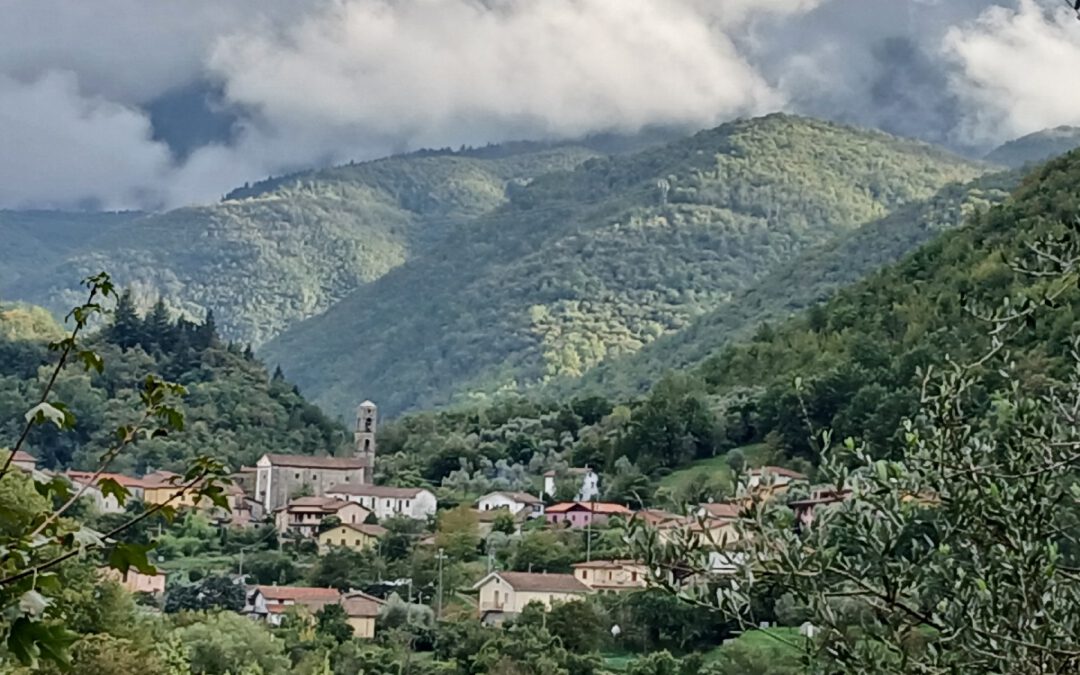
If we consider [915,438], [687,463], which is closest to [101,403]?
[687,463]

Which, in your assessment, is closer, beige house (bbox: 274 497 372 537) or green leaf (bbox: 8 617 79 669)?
green leaf (bbox: 8 617 79 669)

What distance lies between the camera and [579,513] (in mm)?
51094

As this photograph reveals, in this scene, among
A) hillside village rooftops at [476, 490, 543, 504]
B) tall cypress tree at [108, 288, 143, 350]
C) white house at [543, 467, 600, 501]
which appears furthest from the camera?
tall cypress tree at [108, 288, 143, 350]

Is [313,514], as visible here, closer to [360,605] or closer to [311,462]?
[311,462]

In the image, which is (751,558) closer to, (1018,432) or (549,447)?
(1018,432)

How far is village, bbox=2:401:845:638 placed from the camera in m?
39.2

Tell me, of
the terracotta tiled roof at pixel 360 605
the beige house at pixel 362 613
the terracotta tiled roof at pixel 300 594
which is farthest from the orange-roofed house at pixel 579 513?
the beige house at pixel 362 613

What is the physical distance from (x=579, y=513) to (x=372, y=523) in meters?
7.94

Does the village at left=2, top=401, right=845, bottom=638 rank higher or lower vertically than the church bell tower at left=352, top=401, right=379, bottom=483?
lower

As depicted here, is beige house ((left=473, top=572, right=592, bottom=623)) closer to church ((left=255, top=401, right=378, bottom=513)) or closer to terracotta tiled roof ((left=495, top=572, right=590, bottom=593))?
terracotta tiled roof ((left=495, top=572, right=590, bottom=593))

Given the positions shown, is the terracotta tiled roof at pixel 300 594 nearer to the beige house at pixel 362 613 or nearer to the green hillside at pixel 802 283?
the beige house at pixel 362 613

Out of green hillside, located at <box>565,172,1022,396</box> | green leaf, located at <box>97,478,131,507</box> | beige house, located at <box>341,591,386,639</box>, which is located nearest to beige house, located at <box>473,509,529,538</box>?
beige house, located at <box>341,591,386,639</box>

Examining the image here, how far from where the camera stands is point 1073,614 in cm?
437

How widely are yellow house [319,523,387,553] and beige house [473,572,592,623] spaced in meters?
11.2
